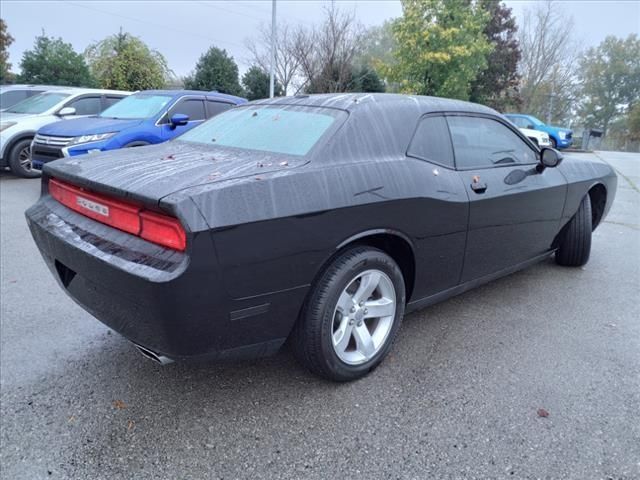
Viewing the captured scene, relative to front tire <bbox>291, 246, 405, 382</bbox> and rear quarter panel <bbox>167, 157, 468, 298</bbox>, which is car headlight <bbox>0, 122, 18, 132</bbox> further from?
front tire <bbox>291, 246, 405, 382</bbox>

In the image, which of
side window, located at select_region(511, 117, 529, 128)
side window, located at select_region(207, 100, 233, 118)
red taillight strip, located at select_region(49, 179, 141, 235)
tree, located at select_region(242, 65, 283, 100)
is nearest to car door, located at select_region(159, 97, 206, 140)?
side window, located at select_region(207, 100, 233, 118)

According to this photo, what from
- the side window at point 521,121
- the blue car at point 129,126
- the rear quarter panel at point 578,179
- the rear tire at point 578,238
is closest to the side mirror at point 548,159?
the rear quarter panel at point 578,179

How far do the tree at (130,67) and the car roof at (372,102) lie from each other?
56.3 ft

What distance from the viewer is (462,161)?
9.91ft

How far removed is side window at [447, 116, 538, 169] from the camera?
306 centimetres

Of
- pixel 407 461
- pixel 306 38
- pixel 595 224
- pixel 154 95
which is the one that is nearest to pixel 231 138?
pixel 407 461

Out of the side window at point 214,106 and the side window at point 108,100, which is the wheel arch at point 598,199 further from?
the side window at point 108,100

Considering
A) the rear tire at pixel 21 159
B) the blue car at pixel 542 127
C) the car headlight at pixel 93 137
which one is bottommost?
the blue car at pixel 542 127

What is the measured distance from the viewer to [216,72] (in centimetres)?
2066

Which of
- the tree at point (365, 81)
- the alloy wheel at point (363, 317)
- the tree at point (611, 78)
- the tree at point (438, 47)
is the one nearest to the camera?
the alloy wheel at point (363, 317)

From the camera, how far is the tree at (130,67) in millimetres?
A: 17969

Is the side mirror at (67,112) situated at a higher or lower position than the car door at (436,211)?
higher

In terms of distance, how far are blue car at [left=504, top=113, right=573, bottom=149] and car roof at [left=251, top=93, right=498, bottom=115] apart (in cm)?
1587

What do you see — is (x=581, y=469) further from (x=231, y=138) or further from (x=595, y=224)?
(x=595, y=224)
